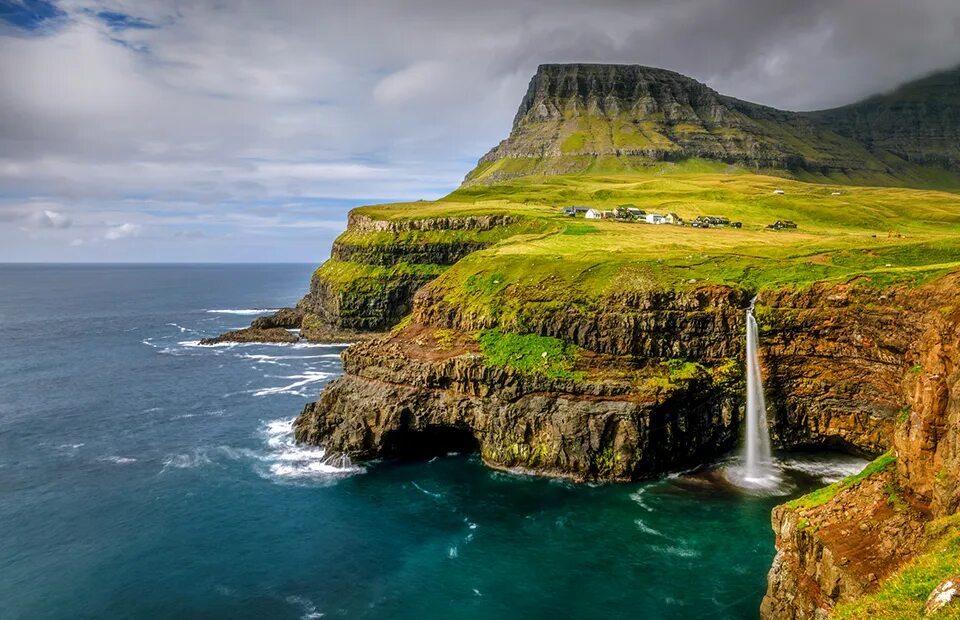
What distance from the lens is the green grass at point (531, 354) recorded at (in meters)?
62.2

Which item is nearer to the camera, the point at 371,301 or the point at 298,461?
the point at 298,461

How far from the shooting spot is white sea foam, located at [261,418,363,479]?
2379 inches

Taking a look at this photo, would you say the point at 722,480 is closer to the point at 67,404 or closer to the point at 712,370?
the point at 712,370

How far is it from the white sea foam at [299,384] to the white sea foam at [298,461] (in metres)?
20.1

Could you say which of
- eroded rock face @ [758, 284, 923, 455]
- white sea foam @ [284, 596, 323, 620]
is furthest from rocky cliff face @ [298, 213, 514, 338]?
white sea foam @ [284, 596, 323, 620]

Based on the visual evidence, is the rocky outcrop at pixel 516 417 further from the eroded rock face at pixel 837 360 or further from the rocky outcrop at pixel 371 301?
the rocky outcrop at pixel 371 301

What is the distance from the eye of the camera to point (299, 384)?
95625 mm

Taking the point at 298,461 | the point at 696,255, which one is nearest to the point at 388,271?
the point at 298,461

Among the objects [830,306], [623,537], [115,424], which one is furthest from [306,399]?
[830,306]

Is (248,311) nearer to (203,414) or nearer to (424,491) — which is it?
(203,414)

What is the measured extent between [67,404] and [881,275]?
4293 inches

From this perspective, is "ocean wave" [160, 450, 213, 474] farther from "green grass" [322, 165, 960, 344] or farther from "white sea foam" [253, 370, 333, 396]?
"green grass" [322, 165, 960, 344]

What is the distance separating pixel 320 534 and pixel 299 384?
50650 millimetres

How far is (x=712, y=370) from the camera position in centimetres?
6116
